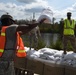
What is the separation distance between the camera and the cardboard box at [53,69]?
24.4 ft

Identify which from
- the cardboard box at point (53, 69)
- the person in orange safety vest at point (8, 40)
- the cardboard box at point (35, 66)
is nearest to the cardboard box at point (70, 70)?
the cardboard box at point (53, 69)

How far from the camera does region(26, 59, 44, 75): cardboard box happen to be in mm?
8241

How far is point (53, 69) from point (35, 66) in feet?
3.03

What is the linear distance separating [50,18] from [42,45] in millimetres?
9308

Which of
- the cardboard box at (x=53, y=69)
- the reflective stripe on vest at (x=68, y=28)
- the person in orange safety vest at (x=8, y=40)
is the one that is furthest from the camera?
the reflective stripe on vest at (x=68, y=28)

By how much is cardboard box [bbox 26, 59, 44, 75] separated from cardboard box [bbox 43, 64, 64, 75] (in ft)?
0.72

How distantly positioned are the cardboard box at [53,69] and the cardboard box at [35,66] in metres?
0.22

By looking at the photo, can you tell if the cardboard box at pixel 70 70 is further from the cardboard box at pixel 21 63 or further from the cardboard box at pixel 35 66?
the cardboard box at pixel 21 63

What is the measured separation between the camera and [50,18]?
15.8 ft

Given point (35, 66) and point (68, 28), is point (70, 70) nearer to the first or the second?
point (35, 66)

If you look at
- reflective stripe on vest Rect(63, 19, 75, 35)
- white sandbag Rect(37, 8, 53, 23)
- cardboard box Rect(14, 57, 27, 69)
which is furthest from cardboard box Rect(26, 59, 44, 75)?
white sandbag Rect(37, 8, 53, 23)

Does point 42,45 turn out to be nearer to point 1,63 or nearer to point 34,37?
point 34,37

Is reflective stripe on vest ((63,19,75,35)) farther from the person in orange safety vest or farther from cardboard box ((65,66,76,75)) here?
the person in orange safety vest

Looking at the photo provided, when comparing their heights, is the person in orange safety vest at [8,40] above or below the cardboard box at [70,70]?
above
